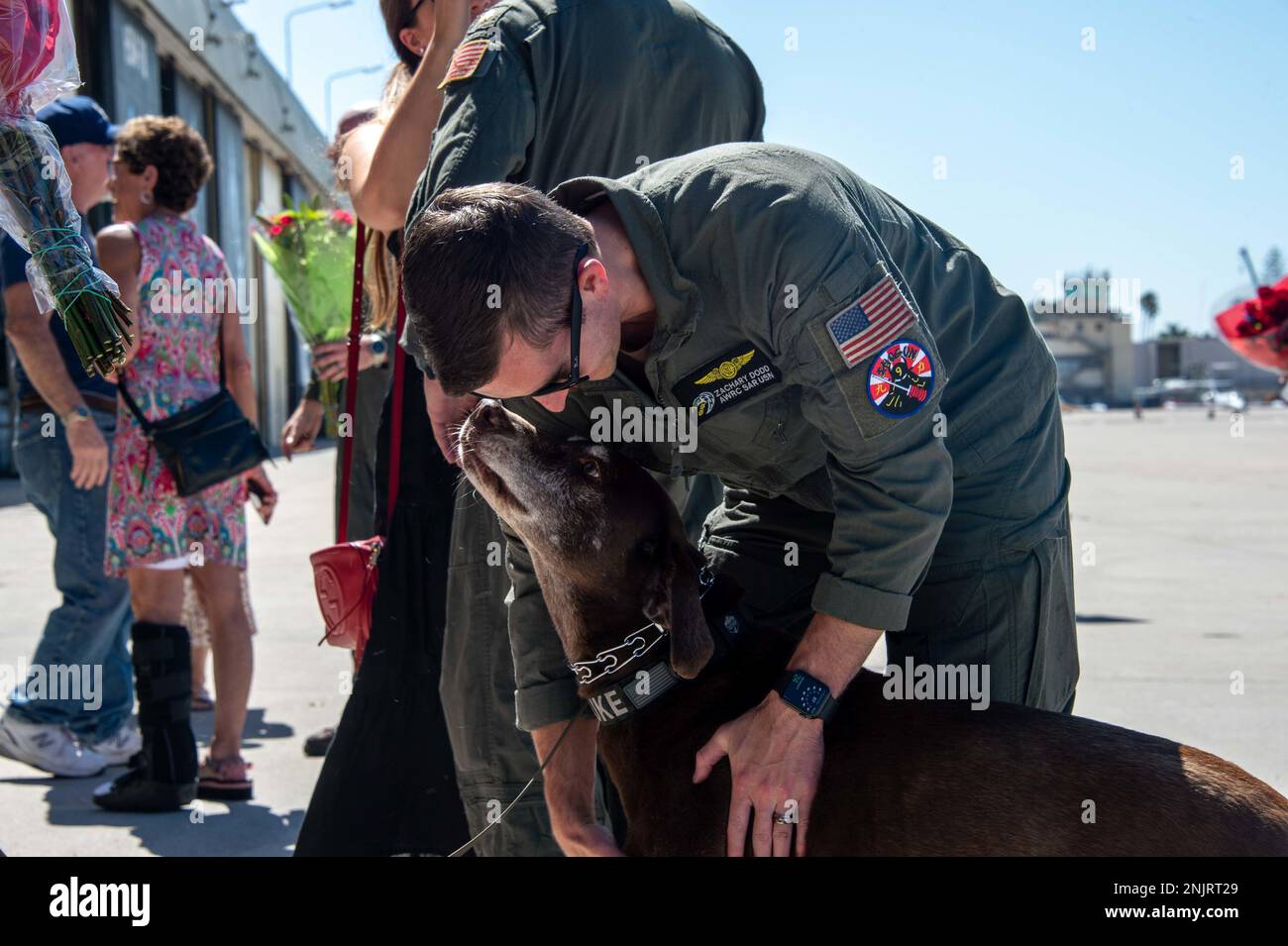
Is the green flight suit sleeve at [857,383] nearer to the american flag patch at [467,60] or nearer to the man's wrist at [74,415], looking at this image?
the american flag patch at [467,60]

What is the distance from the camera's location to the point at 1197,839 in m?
2.19

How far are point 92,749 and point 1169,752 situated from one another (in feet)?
14.6

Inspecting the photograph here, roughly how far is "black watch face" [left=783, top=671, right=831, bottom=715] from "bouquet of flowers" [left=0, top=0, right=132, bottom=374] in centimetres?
139

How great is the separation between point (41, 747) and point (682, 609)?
3.57m

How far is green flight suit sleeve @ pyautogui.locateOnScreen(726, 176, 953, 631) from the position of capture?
89.0 inches

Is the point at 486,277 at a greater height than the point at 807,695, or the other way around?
the point at 486,277

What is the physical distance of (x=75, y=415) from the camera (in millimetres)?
4941

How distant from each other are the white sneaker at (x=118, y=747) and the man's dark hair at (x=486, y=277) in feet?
12.2

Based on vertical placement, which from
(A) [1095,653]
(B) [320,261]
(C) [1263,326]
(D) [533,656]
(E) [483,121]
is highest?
(E) [483,121]

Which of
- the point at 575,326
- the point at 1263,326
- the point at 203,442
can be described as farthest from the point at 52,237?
the point at 1263,326

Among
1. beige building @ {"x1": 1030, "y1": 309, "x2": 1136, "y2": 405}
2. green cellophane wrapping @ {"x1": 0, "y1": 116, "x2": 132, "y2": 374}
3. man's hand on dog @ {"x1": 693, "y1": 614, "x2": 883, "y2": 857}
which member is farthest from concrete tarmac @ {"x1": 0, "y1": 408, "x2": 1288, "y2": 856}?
beige building @ {"x1": 1030, "y1": 309, "x2": 1136, "y2": 405}

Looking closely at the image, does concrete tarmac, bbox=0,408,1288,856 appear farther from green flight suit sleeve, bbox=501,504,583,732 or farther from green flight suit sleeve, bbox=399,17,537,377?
green flight suit sleeve, bbox=399,17,537,377

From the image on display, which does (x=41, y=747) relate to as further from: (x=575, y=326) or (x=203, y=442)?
(x=575, y=326)

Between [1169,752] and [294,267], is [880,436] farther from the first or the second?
[294,267]
